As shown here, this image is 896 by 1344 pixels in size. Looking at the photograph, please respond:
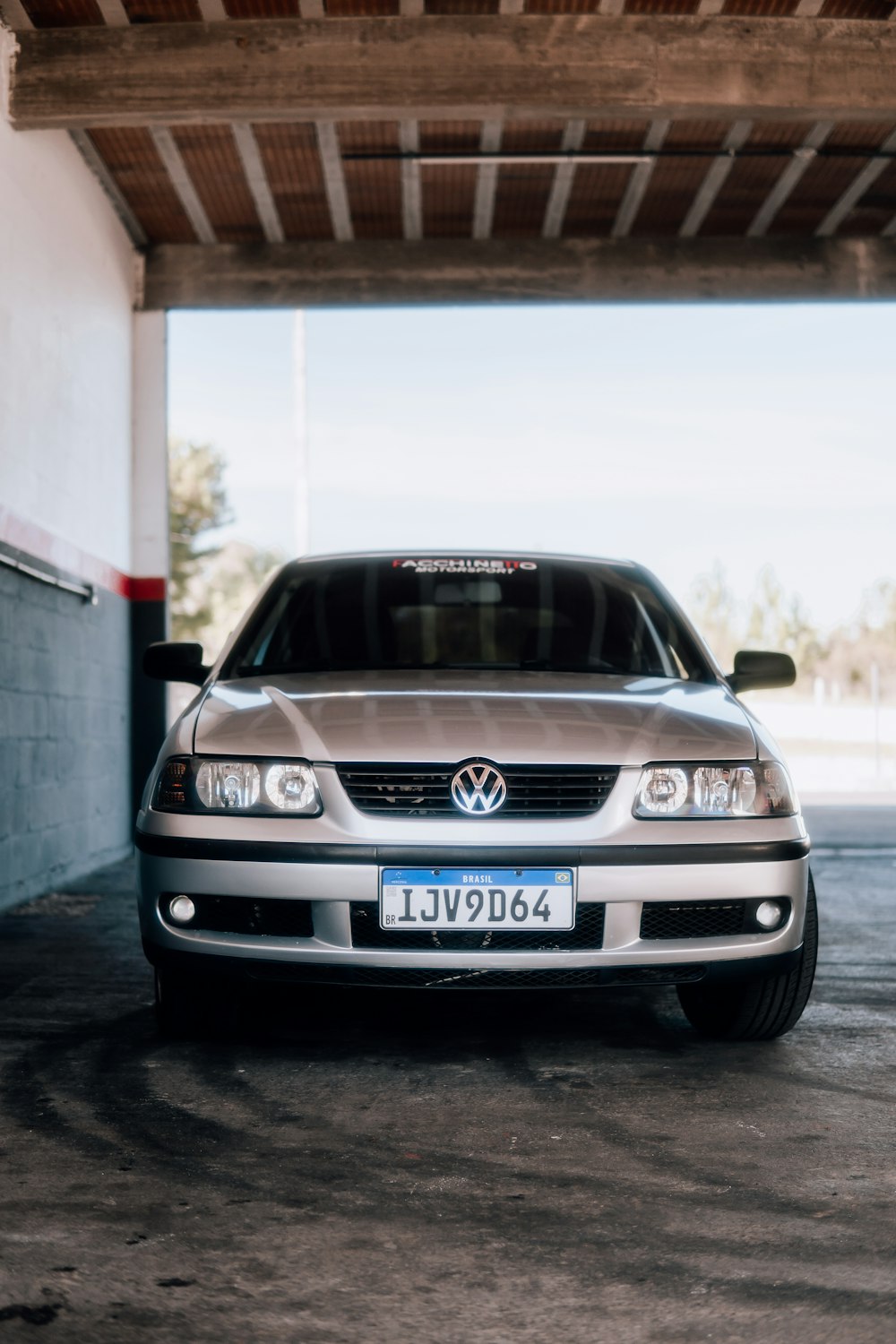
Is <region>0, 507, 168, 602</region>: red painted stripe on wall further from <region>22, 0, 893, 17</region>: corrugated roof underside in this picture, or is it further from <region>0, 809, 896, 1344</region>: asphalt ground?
<region>0, 809, 896, 1344</region>: asphalt ground

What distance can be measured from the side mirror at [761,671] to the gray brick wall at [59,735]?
3.81 m

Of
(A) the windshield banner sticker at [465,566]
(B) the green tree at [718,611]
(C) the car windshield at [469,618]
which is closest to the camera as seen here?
(C) the car windshield at [469,618]

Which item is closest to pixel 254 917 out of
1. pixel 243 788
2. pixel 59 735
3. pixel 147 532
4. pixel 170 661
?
pixel 243 788

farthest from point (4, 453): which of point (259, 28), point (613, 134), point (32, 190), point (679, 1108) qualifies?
point (679, 1108)

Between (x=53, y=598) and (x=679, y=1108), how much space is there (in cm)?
563

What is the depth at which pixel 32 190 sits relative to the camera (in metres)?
7.91

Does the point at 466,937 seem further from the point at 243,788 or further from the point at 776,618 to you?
the point at 776,618

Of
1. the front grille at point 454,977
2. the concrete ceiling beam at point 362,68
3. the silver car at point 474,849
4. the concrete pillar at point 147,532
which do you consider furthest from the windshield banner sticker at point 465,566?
the concrete pillar at point 147,532

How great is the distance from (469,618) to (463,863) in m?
1.66

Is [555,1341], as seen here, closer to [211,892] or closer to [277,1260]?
[277,1260]

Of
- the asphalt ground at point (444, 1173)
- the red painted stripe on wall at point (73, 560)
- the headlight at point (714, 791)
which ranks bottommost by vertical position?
Answer: the asphalt ground at point (444, 1173)

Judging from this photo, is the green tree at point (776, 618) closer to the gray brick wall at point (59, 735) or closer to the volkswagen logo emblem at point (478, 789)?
the gray brick wall at point (59, 735)

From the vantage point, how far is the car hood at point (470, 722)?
367cm

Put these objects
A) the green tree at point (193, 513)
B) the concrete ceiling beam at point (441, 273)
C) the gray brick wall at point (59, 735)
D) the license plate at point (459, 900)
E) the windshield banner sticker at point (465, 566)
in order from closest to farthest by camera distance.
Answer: the license plate at point (459, 900) < the windshield banner sticker at point (465, 566) < the gray brick wall at point (59, 735) < the concrete ceiling beam at point (441, 273) < the green tree at point (193, 513)
